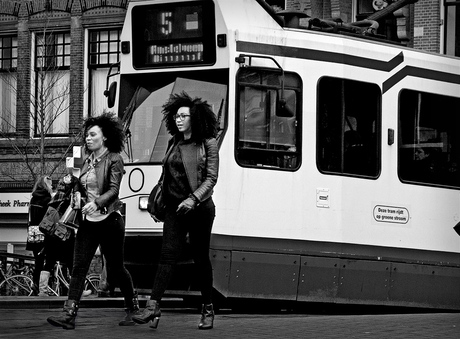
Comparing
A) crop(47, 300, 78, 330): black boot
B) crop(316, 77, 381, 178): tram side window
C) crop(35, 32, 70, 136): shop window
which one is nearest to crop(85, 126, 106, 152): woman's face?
crop(47, 300, 78, 330): black boot

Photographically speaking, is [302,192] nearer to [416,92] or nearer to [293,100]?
[293,100]

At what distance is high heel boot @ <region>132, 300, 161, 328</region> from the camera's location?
948 cm

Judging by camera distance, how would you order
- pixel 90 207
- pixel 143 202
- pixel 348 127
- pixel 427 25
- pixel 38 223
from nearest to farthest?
1. pixel 90 207
2. pixel 143 202
3. pixel 348 127
4. pixel 38 223
5. pixel 427 25

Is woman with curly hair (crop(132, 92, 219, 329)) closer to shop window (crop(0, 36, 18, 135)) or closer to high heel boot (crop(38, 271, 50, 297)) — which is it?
high heel boot (crop(38, 271, 50, 297))

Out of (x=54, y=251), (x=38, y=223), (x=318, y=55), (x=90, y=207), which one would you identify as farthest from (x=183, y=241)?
(x=38, y=223)

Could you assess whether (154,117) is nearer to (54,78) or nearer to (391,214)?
(391,214)

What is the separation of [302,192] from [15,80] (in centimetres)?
1848

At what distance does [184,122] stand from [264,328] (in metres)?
1.85

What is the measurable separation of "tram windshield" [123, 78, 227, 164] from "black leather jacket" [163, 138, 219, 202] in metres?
2.45

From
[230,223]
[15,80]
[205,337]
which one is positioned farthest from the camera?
[15,80]

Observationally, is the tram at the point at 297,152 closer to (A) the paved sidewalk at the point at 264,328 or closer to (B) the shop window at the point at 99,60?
(A) the paved sidewalk at the point at 264,328

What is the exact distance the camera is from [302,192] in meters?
12.6

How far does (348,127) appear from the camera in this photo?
13164 millimetres

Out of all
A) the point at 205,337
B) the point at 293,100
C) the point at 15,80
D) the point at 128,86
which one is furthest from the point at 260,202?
the point at 15,80
